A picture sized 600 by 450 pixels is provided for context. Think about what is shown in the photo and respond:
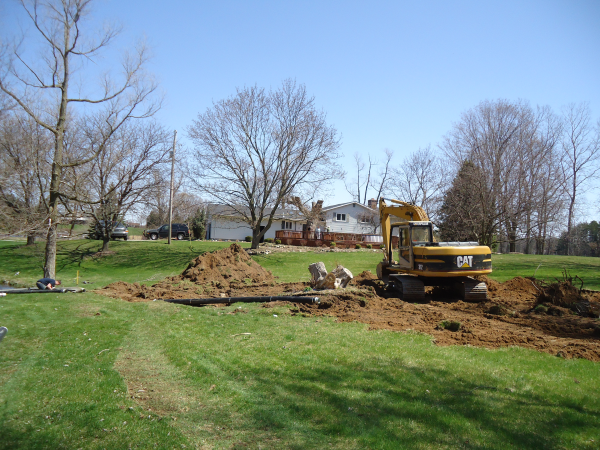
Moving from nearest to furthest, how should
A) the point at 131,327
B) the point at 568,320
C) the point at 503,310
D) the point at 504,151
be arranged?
the point at 131,327 → the point at 568,320 → the point at 503,310 → the point at 504,151

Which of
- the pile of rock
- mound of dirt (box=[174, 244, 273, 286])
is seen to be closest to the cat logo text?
the pile of rock

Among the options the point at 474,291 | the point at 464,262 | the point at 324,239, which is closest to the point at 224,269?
the point at 464,262

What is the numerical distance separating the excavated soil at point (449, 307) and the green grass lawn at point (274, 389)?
32.9 inches

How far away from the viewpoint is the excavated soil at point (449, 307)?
28.1ft

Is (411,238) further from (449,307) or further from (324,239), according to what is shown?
(324,239)

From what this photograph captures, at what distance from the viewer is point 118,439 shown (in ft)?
14.3

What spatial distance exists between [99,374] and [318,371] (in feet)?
10.4

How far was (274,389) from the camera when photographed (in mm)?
5734

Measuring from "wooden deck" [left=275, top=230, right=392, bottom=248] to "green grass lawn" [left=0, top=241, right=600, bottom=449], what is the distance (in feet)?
101

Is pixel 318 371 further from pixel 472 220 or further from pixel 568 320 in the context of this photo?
pixel 472 220

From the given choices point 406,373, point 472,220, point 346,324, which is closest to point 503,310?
point 346,324

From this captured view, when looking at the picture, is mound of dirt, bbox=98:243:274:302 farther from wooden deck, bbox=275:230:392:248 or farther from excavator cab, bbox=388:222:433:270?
wooden deck, bbox=275:230:392:248

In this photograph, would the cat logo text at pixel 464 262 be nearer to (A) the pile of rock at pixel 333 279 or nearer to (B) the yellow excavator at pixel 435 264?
(B) the yellow excavator at pixel 435 264

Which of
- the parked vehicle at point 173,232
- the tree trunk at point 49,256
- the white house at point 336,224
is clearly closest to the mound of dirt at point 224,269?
the tree trunk at point 49,256
